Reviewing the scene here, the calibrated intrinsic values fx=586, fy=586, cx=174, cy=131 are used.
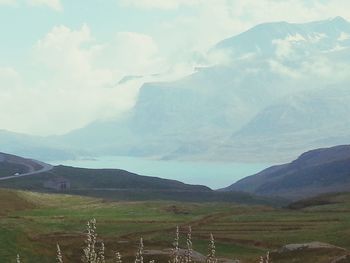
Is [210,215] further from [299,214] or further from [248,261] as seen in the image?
[248,261]

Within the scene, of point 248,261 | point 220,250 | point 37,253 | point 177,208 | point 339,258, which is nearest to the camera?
point 339,258

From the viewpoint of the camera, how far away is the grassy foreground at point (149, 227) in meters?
66.7

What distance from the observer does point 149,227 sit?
321ft

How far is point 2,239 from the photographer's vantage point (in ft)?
210

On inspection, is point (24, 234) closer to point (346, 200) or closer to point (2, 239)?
point (2, 239)

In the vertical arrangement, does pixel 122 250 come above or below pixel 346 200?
below

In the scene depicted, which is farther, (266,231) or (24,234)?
(266,231)

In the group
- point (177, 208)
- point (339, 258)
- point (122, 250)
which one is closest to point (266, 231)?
point (122, 250)

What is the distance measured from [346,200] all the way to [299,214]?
27.6 m

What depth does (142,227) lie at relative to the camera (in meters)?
97.8

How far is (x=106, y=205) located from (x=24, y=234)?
2928 inches

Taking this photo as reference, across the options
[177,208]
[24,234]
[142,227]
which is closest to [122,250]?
[24,234]

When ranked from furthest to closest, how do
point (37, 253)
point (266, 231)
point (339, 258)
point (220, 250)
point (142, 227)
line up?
1. point (142, 227)
2. point (266, 231)
3. point (220, 250)
4. point (37, 253)
5. point (339, 258)

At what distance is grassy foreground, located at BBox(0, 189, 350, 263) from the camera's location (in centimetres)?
6669
